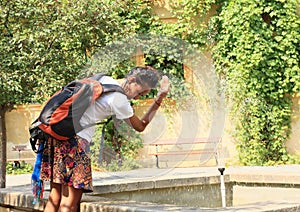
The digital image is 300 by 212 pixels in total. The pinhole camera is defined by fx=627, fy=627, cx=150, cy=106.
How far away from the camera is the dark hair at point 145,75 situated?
12.4 ft

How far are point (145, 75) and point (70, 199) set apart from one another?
3.31 ft

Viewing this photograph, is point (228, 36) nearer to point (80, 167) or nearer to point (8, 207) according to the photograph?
point (8, 207)

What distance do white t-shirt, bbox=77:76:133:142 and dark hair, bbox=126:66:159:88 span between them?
14 cm

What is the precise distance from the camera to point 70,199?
414cm

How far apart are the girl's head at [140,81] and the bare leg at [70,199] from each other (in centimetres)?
77

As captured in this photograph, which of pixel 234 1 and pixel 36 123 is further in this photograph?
pixel 234 1

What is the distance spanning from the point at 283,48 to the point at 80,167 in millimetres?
9657

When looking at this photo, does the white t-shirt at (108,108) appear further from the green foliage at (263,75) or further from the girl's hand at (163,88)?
the green foliage at (263,75)

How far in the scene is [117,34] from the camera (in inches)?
291

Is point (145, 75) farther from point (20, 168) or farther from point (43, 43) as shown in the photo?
point (20, 168)

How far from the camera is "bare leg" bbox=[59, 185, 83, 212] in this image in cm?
413

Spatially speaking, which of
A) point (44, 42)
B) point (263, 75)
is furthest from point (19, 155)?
point (44, 42)

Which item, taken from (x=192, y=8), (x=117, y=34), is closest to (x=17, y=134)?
(x=192, y=8)

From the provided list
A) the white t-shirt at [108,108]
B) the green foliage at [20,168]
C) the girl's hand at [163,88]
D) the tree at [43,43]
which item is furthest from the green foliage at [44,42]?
the green foliage at [20,168]
